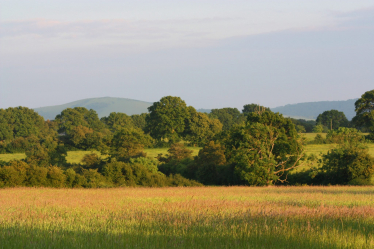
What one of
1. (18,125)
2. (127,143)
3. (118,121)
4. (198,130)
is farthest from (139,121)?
(127,143)

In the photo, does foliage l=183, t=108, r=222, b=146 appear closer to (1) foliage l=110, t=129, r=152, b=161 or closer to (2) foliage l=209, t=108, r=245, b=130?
(2) foliage l=209, t=108, r=245, b=130

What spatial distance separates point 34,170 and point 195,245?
25908 mm

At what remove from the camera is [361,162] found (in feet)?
110

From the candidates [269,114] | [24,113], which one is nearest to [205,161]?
[269,114]

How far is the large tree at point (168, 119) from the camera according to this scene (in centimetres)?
8725

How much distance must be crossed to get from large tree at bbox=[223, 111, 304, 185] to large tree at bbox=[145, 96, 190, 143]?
160ft

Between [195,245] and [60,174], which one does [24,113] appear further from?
[195,245]

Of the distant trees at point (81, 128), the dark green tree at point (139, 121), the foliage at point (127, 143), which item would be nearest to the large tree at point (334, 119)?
the dark green tree at point (139, 121)

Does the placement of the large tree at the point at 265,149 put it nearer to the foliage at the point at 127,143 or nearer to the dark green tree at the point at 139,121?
the foliage at the point at 127,143

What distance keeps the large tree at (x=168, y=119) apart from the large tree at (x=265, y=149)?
48830 mm

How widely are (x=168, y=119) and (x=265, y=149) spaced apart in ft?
173

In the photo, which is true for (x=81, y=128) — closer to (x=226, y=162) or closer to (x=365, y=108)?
(x=226, y=162)

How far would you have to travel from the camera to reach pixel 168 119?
8725 centimetres

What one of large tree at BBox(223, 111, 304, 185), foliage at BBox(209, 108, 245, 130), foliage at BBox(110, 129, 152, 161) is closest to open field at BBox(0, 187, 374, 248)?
large tree at BBox(223, 111, 304, 185)
